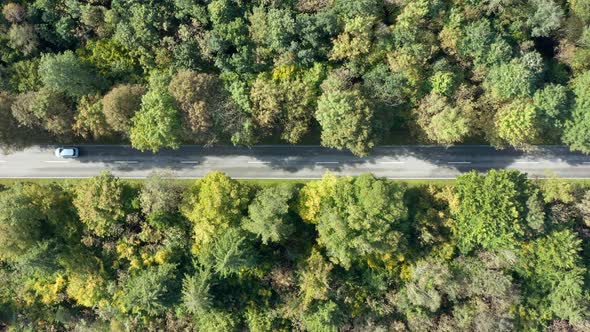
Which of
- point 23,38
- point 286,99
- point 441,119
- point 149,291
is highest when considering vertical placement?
point 23,38

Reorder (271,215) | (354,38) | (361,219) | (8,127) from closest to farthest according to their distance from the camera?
(271,215) → (361,219) → (354,38) → (8,127)

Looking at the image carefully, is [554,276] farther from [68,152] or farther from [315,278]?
[68,152]

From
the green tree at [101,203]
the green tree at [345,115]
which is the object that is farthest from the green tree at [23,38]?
the green tree at [345,115]

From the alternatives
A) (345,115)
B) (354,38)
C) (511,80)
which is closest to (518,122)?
(511,80)

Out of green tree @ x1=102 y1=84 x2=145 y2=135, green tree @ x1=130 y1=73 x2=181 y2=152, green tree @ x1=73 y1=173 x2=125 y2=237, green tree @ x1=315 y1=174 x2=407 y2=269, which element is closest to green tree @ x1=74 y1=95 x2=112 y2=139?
green tree @ x1=102 y1=84 x2=145 y2=135

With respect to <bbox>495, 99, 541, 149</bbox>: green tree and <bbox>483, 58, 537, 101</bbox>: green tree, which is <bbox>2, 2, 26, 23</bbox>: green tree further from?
<bbox>495, 99, 541, 149</bbox>: green tree

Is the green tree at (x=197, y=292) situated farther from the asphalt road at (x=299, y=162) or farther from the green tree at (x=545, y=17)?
the green tree at (x=545, y=17)

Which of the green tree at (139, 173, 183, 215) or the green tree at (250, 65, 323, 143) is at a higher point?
the green tree at (250, 65, 323, 143)
